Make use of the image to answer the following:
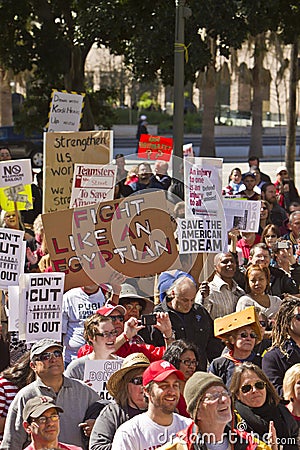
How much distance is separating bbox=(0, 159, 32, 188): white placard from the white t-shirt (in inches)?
242

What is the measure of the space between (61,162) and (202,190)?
161cm

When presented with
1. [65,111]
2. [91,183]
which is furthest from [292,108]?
[91,183]

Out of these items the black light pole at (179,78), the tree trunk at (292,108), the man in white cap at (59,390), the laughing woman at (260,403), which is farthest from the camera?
the tree trunk at (292,108)

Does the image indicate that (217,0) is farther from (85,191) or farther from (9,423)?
(9,423)

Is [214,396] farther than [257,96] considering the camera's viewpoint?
No

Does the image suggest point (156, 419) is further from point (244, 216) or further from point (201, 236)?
point (244, 216)

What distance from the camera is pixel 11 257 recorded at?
27.1 ft

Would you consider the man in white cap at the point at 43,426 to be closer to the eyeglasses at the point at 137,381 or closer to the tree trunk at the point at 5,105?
the eyeglasses at the point at 137,381

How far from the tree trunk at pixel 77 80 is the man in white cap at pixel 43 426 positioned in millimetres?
13184

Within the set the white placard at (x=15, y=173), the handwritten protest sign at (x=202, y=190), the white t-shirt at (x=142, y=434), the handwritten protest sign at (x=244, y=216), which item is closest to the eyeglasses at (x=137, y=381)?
the white t-shirt at (x=142, y=434)

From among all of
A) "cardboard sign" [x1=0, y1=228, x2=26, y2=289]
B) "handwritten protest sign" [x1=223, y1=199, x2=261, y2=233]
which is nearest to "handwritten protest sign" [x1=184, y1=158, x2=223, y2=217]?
"handwritten protest sign" [x1=223, y1=199, x2=261, y2=233]

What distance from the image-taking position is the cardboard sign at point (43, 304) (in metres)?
7.38

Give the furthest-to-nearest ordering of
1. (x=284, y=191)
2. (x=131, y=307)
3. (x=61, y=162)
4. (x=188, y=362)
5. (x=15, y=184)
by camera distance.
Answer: (x=284, y=191), (x=15, y=184), (x=61, y=162), (x=131, y=307), (x=188, y=362)

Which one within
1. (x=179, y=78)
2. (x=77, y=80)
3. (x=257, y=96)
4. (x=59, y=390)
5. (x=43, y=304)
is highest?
(x=179, y=78)
